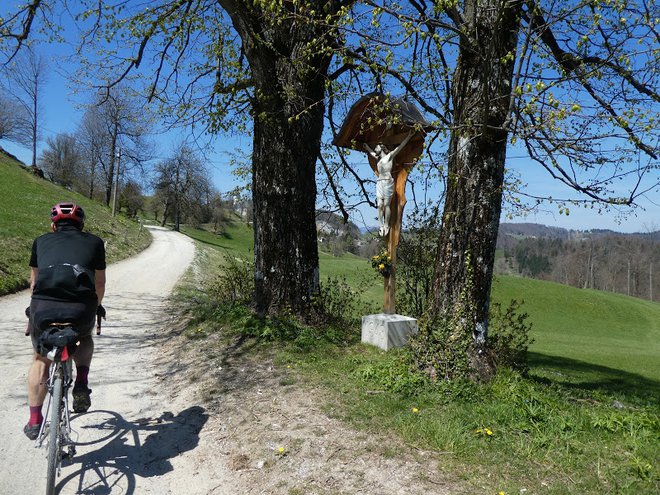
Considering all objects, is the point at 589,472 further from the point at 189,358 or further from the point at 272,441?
the point at 189,358

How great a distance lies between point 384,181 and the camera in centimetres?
707

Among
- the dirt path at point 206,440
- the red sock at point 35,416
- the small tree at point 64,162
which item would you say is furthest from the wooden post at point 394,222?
the small tree at point 64,162

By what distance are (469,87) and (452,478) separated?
13.7 feet

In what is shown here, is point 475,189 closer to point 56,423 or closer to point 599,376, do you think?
point 56,423

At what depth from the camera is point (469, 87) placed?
5516 mm

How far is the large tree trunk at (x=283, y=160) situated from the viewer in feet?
24.1

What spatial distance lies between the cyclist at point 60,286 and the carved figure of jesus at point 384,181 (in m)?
4.19

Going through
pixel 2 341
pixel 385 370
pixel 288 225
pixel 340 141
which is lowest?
pixel 2 341

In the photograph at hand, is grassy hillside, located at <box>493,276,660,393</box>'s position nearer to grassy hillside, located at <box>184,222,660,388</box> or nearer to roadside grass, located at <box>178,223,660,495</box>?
grassy hillside, located at <box>184,222,660,388</box>

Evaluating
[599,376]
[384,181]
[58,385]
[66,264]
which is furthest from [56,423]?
[599,376]

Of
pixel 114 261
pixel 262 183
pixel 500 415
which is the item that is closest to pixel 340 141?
pixel 262 183

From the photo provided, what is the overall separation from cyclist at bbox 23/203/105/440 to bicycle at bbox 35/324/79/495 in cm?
8

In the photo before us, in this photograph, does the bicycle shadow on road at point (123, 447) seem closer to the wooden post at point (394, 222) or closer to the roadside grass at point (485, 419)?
the roadside grass at point (485, 419)

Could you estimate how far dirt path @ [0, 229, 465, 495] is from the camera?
3609 mm
